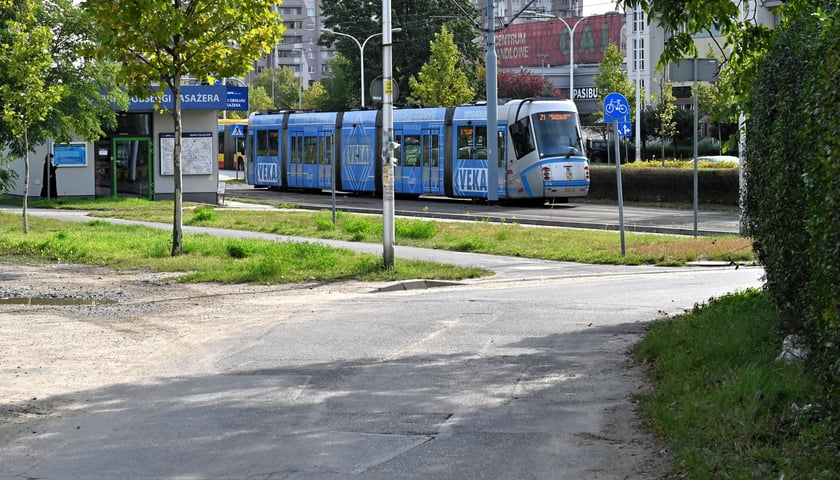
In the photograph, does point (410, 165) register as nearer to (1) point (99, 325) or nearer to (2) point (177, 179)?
(2) point (177, 179)

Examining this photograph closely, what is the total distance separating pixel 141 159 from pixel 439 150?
1054 centimetres

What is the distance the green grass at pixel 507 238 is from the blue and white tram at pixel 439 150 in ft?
22.3

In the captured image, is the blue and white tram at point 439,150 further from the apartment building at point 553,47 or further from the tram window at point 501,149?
the apartment building at point 553,47

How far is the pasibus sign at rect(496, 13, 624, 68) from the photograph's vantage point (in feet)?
442

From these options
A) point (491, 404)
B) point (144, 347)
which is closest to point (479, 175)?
point (144, 347)

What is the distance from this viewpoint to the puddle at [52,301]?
51.3 feet

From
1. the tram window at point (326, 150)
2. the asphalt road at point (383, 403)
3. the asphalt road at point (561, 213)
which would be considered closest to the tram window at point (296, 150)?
the tram window at point (326, 150)

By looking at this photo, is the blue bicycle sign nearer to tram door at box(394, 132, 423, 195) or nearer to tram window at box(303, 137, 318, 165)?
tram door at box(394, 132, 423, 195)

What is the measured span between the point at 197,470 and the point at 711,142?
6978cm

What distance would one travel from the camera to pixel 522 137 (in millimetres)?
37281

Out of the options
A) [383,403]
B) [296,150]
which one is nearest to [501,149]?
[296,150]

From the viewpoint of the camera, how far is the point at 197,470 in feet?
22.8

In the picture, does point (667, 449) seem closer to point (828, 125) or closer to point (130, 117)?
point (828, 125)

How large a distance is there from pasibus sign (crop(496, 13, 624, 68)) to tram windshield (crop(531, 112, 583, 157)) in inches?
3790
